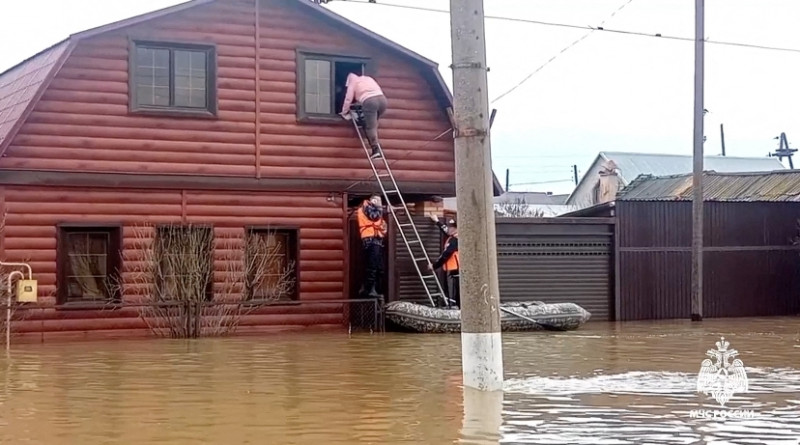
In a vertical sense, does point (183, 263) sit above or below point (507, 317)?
above

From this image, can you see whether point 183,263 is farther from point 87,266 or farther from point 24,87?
point 24,87

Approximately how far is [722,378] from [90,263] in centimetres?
1160

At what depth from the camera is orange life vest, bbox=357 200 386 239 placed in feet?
69.9

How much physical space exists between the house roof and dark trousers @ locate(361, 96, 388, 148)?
1301 mm

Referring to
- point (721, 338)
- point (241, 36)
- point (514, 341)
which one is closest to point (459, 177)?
point (514, 341)

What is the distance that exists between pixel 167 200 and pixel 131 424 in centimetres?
1130

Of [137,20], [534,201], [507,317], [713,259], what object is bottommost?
[507,317]

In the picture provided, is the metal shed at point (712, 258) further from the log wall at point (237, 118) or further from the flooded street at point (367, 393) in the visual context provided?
the flooded street at point (367, 393)

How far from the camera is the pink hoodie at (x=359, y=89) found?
21.6 m

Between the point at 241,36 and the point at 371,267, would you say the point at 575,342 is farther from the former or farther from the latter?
the point at 241,36

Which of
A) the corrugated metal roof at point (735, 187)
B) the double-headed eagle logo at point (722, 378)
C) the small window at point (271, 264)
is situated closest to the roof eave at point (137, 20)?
the small window at point (271, 264)

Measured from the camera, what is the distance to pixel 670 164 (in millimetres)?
62906

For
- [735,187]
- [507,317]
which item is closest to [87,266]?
[507,317]

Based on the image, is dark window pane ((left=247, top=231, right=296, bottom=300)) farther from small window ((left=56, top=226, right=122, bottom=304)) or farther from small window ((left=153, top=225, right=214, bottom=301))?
small window ((left=56, top=226, right=122, bottom=304))
